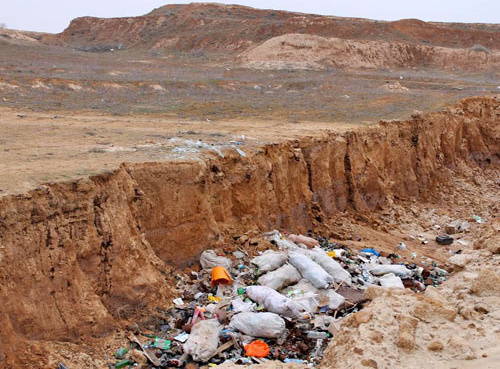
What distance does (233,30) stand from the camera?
4616 centimetres

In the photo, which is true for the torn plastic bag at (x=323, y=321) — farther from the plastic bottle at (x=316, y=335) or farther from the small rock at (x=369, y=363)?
the small rock at (x=369, y=363)

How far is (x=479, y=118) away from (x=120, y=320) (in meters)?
16.8

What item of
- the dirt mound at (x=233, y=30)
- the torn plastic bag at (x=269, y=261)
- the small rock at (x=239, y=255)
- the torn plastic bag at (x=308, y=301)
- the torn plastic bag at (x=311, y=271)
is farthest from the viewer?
the dirt mound at (x=233, y=30)

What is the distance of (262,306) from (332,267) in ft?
6.38

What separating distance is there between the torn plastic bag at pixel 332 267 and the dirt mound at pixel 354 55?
27016mm

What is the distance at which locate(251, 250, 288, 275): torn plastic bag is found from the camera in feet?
27.4

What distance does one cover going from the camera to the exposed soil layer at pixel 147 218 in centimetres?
599

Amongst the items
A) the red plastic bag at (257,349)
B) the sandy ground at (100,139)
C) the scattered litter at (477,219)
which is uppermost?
the sandy ground at (100,139)

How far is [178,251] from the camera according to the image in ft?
27.9

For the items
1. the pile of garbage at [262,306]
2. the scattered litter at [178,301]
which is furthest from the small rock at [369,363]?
the scattered litter at [178,301]

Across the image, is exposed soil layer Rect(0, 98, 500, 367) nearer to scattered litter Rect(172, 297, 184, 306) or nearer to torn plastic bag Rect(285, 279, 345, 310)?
scattered litter Rect(172, 297, 184, 306)

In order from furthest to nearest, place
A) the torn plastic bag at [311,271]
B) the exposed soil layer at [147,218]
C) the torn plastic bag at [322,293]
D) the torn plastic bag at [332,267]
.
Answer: the torn plastic bag at [332,267], the torn plastic bag at [311,271], the torn plastic bag at [322,293], the exposed soil layer at [147,218]

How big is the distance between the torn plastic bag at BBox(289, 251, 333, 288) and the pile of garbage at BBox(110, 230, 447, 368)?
0.7 inches

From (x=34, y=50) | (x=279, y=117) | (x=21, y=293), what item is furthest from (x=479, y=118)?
(x=34, y=50)
